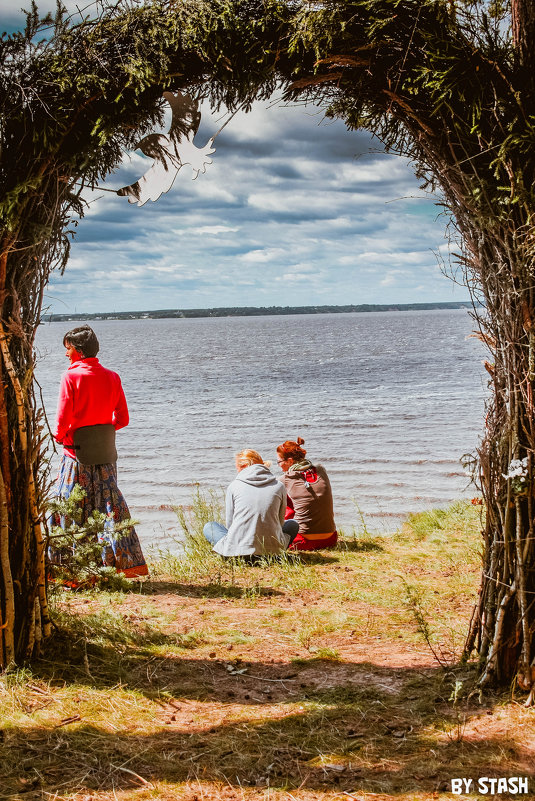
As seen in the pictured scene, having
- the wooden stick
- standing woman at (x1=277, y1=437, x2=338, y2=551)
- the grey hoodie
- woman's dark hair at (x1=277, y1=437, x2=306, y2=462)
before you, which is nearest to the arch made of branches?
the wooden stick

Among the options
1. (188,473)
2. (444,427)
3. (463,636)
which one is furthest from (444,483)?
(463,636)

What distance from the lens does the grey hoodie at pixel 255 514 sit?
614 centimetres

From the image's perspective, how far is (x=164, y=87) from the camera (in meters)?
3.48

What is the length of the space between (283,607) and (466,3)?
13.1 feet

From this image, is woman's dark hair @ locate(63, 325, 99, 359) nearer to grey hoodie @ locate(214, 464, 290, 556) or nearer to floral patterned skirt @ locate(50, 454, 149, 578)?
floral patterned skirt @ locate(50, 454, 149, 578)

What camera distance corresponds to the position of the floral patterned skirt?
18.7 feet

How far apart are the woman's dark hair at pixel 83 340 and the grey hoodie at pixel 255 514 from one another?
5.78 ft

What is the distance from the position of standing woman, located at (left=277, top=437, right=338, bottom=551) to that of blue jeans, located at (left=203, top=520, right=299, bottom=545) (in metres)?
0.17

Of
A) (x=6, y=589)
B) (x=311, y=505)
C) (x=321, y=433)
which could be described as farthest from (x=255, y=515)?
(x=321, y=433)

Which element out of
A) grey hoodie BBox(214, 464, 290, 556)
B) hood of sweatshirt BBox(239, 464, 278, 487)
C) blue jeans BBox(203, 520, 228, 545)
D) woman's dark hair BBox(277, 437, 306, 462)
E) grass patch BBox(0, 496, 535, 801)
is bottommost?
grass patch BBox(0, 496, 535, 801)

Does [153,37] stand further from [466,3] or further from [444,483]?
[444,483]

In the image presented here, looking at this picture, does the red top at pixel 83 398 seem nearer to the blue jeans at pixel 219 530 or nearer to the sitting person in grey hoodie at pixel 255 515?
the sitting person in grey hoodie at pixel 255 515

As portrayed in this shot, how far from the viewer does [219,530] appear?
677 cm

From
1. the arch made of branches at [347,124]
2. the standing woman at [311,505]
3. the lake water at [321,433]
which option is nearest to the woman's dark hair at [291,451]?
the standing woman at [311,505]
